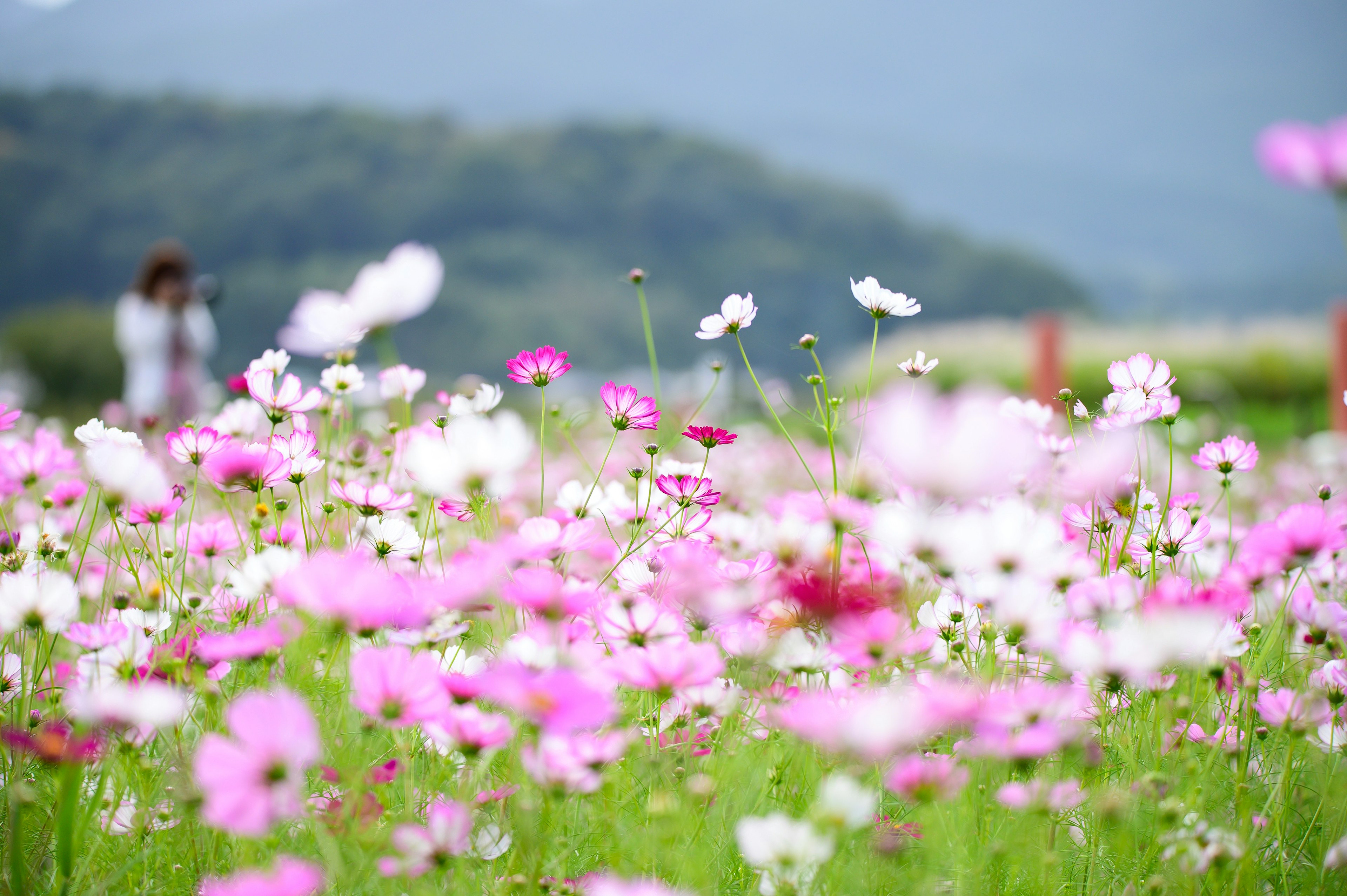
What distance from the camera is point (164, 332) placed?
4.54 m

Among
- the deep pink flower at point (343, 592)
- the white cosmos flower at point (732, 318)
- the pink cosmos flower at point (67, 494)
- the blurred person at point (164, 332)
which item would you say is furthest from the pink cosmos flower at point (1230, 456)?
the blurred person at point (164, 332)

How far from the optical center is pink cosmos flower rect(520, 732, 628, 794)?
0.60m

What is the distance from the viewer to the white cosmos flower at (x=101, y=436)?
95 cm

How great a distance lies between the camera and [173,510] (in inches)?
38.6

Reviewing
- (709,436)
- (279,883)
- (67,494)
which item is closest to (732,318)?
(709,436)

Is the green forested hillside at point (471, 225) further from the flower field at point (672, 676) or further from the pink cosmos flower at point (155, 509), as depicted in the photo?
the pink cosmos flower at point (155, 509)

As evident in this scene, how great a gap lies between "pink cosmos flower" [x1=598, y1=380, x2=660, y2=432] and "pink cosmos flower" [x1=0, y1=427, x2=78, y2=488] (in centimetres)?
61

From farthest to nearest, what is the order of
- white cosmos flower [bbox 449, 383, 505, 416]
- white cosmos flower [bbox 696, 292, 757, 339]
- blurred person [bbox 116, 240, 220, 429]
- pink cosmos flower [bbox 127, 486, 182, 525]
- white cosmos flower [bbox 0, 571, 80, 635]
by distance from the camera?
blurred person [bbox 116, 240, 220, 429] < white cosmos flower [bbox 449, 383, 505, 416] < white cosmos flower [bbox 696, 292, 757, 339] < pink cosmos flower [bbox 127, 486, 182, 525] < white cosmos flower [bbox 0, 571, 80, 635]

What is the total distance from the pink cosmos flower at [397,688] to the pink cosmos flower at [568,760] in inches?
3.1

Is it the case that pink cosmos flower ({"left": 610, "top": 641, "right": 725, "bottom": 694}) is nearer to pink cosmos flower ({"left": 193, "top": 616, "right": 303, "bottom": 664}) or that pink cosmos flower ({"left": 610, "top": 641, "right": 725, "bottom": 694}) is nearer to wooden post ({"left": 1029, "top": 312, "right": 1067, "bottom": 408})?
pink cosmos flower ({"left": 193, "top": 616, "right": 303, "bottom": 664})

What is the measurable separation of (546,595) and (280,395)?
21.7 inches

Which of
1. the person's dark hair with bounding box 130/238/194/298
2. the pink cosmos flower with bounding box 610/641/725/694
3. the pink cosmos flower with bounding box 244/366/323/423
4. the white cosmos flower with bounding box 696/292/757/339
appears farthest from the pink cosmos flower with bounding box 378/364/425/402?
the person's dark hair with bounding box 130/238/194/298

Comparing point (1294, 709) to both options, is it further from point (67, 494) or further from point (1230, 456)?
point (67, 494)

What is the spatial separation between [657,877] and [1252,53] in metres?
118
